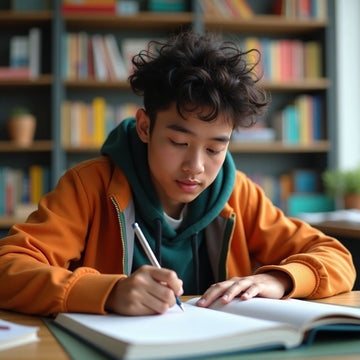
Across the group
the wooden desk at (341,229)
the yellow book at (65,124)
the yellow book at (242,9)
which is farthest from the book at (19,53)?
the wooden desk at (341,229)

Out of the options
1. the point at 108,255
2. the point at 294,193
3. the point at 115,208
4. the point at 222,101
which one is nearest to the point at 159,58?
the point at 222,101

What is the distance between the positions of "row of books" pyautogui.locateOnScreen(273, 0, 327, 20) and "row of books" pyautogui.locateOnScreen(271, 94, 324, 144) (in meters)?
0.55

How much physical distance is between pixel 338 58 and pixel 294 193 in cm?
100

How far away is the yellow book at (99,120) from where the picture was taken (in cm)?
367

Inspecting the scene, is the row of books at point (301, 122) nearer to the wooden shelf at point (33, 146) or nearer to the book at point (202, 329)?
the wooden shelf at point (33, 146)

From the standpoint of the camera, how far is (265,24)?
3812mm

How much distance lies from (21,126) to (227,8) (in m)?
1.56

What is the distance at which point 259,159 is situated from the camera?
405 cm

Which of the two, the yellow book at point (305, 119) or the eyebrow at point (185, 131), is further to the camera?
the yellow book at point (305, 119)

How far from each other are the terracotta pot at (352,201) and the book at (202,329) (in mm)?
2262

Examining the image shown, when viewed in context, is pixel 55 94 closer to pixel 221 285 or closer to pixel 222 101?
pixel 222 101

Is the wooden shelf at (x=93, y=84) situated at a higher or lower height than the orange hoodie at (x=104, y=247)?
higher

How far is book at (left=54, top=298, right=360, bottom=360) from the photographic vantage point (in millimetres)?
655

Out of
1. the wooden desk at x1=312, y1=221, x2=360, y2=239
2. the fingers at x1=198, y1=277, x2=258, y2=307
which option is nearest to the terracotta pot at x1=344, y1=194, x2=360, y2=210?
the wooden desk at x1=312, y1=221, x2=360, y2=239
